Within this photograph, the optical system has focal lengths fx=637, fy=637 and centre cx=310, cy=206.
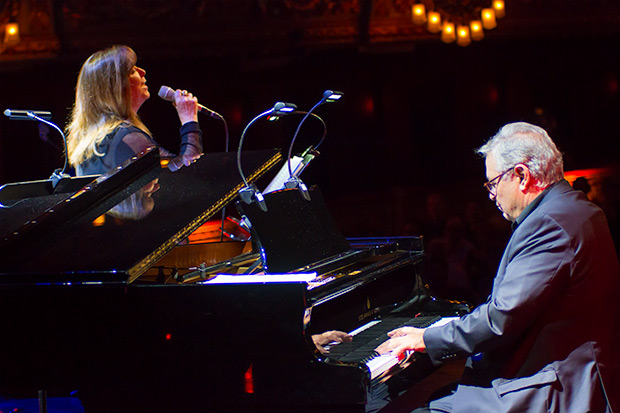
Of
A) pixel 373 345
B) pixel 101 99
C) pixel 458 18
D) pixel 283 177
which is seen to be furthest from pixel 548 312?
pixel 458 18

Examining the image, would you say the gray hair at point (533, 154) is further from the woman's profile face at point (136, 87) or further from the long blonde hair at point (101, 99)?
the woman's profile face at point (136, 87)

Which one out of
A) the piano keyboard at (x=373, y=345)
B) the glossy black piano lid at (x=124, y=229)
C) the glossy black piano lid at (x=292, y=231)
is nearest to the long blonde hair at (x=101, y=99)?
the glossy black piano lid at (x=124, y=229)

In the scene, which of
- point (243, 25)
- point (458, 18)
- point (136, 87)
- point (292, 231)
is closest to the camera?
point (292, 231)

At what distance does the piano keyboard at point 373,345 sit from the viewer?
179 cm

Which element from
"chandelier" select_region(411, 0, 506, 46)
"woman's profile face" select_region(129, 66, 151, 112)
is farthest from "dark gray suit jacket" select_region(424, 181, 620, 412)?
"chandelier" select_region(411, 0, 506, 46)

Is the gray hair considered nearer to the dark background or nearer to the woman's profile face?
the woman's profile face

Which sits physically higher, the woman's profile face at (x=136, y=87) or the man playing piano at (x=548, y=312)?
the woman's profile face at (x=136, y=87)

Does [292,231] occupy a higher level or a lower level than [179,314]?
higher

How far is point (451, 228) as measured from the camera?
5.07 meters

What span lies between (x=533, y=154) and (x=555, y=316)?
1.42 ft

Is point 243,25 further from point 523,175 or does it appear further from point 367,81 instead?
point 523,175

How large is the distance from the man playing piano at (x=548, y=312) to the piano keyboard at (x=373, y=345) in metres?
0.18

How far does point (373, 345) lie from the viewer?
1.95 metres

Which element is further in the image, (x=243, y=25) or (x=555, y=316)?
(x=243, y=25)
